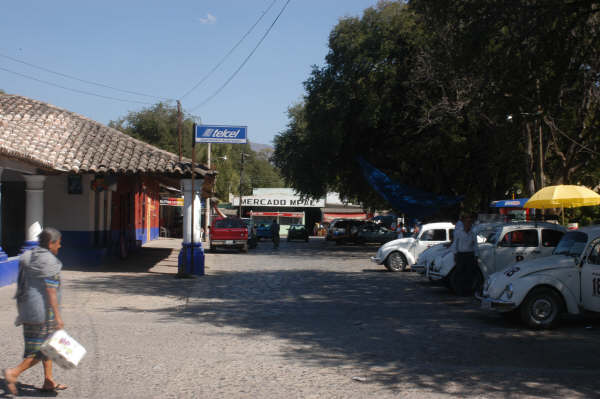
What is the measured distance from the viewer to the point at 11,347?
26.9 feet

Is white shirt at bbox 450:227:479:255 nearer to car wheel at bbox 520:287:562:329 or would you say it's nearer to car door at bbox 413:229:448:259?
car wheel at bbox 520:287:562:329

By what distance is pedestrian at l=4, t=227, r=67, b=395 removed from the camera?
6016 millimetres

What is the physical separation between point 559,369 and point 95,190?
1690 centimetres

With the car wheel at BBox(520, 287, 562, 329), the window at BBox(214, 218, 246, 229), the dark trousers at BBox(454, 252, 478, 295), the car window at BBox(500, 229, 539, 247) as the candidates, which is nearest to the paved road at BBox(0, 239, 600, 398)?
the car wheel at BBox(520, 287, 562, 329)

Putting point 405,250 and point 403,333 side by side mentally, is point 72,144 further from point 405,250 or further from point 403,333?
point 403,333

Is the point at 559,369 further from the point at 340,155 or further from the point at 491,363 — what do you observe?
the point at 340,155

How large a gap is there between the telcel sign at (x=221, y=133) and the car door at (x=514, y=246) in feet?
26.8

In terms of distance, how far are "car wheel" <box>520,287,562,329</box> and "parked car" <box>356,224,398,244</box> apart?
30471 mm

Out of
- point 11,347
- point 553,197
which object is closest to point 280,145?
point 553,197

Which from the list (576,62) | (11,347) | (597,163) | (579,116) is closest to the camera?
(11,347)

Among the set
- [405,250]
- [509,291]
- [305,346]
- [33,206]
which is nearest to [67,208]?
[33,206]

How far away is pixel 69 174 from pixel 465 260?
12264 millimetres

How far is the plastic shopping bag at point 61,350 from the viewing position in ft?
19.4

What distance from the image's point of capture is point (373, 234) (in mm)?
40938
